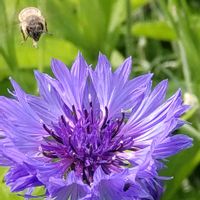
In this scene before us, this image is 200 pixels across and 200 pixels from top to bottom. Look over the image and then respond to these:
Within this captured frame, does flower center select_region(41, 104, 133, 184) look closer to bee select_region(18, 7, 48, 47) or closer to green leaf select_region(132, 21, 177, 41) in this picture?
bee select_region(18, 7, 48, 47)

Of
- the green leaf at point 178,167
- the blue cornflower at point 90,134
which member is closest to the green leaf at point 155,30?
the green leaf at point 178,167

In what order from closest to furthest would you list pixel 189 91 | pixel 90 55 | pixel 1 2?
pixel 1 2 < pixel 189 91 < pixel 90 55

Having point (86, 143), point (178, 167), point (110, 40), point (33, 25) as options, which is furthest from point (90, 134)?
point (110, 40)

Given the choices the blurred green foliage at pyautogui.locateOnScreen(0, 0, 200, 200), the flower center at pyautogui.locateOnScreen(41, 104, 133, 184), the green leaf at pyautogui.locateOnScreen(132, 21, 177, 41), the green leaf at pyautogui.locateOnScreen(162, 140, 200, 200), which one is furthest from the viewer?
the green leaf at pyautogui.locateOnScreen(132, 21, 177, 41)

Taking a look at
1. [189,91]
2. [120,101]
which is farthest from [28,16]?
[189,91]

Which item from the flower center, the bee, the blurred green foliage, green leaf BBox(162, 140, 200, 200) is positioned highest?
the blurred green foliage

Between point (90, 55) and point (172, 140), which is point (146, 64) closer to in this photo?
point (90, 55)

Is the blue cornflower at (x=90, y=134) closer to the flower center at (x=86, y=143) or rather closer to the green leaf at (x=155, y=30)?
the flower center at (x=86, y=143)

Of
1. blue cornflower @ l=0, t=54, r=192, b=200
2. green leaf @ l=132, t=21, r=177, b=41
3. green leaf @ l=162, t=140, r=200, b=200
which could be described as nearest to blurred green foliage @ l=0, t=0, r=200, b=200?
green leaf @ l=132, t=21, r=177, b=41
